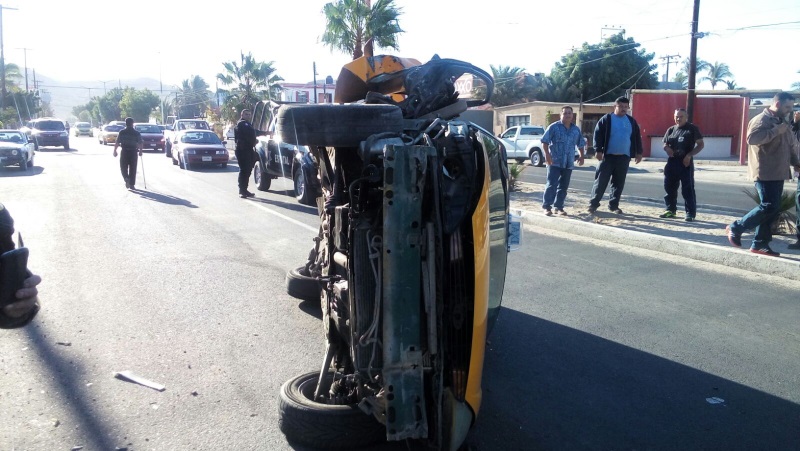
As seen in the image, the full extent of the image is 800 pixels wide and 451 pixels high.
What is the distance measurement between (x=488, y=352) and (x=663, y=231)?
18.1ft

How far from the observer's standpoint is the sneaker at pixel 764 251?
7.50 meters

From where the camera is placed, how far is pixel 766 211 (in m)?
7.43

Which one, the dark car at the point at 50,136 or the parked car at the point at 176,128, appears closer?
the parked car at the point at 176,128

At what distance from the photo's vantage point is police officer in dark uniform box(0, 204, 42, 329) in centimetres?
244

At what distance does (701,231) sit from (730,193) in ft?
27.3

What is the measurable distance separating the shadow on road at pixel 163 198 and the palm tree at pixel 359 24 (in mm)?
9619

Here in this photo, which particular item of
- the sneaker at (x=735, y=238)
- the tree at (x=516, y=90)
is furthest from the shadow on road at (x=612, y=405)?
the tree at (x=516, y=90)

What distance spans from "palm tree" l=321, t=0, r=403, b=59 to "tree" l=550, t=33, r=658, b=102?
26.3 meters

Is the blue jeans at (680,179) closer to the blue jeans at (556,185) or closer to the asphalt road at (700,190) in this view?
the blue jeans at (556,185)

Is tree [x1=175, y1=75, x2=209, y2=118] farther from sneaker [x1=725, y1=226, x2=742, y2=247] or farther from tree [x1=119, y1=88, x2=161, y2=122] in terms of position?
sneaker [x1=725, y1=226, x2=742, y2=247]

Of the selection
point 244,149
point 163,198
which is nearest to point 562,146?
point 244,149

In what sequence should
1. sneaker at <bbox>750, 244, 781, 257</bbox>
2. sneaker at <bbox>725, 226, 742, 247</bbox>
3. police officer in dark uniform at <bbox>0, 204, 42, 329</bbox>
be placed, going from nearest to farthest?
police officer in dark uniform at <bbox>0, 204, 42, 329</bbox> < sneaker at <bbox>750, 244, 781, 257</bbox> < sneaker at <bbox>725, 226, 742, 247</bbox>

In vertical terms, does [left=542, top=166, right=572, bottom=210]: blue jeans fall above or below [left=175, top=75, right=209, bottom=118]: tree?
below

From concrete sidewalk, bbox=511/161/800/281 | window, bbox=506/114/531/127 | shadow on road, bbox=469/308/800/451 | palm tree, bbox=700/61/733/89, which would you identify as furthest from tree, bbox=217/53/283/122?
palm tree, bbox=700/61/733/89
